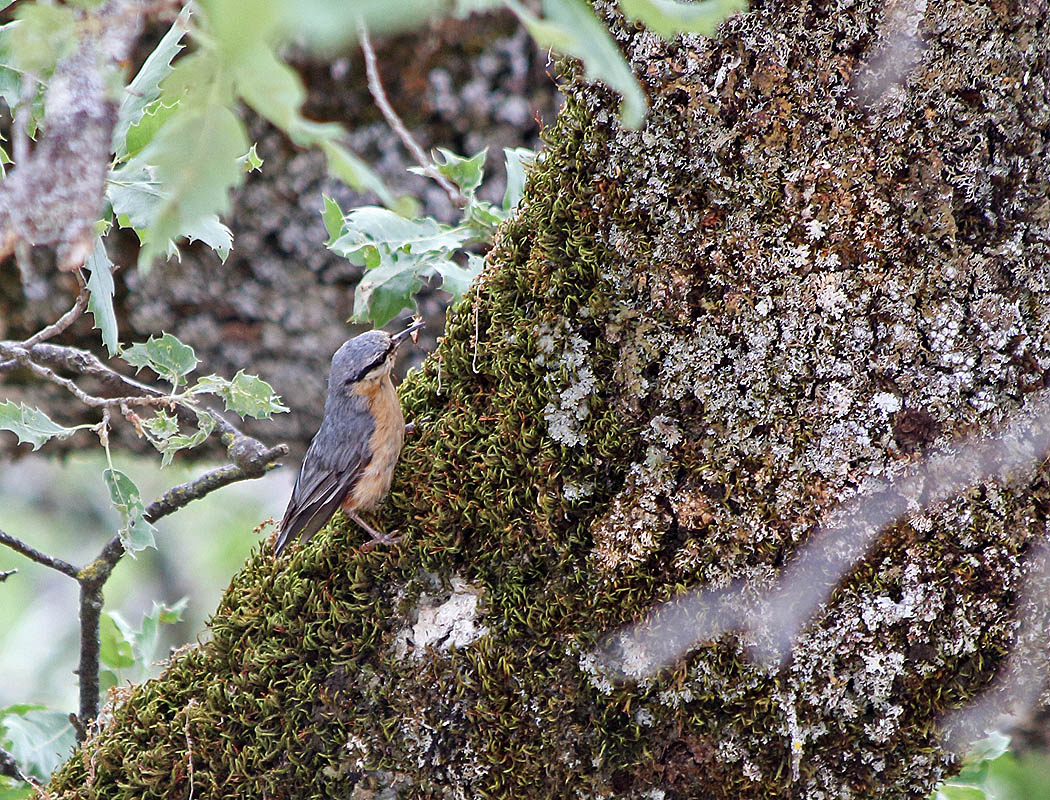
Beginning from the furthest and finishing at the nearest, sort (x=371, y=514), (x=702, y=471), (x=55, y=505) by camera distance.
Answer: (x=55, y=505)
(x=371, y=514)
(x=702, y=471)

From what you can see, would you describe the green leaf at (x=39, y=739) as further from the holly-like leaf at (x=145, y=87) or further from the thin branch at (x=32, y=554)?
the holly-like leaf at (x=145, y=87)

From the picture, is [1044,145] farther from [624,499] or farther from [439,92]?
[439,92]

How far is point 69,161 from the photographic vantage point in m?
0.90

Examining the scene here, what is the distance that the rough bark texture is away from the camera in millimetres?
3807

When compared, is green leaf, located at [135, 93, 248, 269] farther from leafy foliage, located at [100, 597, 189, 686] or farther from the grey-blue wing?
leafy foliage, located at [100, 597, 189, 686]

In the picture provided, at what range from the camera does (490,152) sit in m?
3.92

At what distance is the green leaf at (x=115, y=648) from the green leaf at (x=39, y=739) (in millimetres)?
193

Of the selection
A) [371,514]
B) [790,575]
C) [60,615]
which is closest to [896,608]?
[790,575]

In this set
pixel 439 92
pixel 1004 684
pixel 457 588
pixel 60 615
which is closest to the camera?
pixel 1004 684

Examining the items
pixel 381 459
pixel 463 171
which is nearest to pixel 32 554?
pixel 381 459

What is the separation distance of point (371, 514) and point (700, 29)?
1561 mm

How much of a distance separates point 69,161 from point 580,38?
1.78 ft

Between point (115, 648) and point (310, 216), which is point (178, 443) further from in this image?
point (310, 216)

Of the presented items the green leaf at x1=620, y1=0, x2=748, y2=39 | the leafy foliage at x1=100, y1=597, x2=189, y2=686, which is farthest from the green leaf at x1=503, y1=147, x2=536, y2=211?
the green leaf at x1=620, y1=0, x2=748, y2=39
